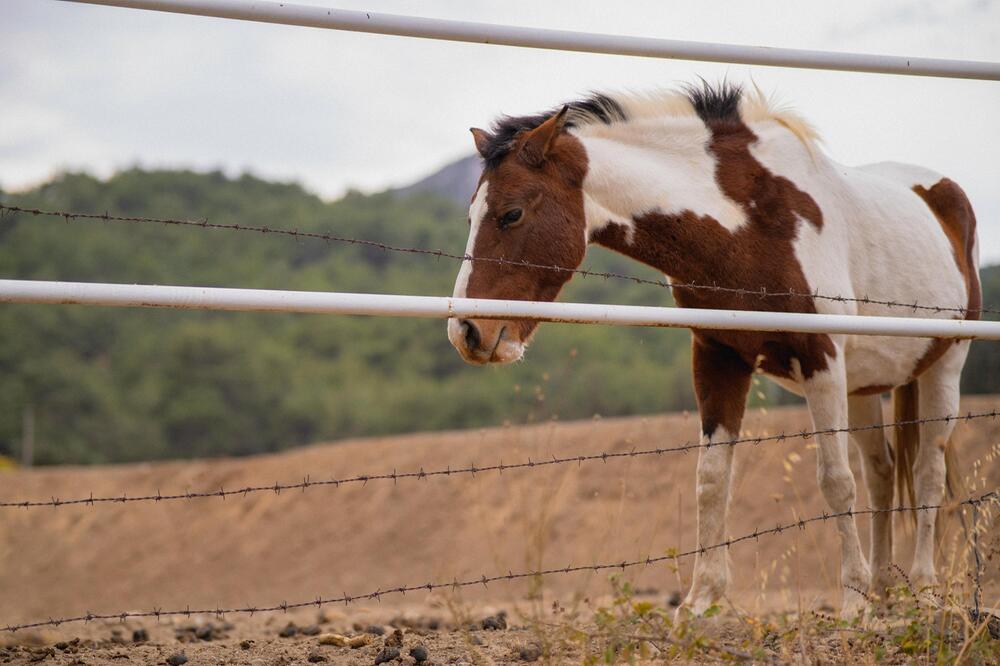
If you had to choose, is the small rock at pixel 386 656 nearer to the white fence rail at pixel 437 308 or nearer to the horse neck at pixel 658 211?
the white fence rail at pixel 437 308

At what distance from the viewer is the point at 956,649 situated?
3.04 meters

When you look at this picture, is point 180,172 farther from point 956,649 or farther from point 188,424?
point 956,649

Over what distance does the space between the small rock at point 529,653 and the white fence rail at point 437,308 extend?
4.01ft

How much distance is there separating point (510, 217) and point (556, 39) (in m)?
0.75

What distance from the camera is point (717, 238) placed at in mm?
4098

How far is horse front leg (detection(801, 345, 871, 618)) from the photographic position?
4.00 metres

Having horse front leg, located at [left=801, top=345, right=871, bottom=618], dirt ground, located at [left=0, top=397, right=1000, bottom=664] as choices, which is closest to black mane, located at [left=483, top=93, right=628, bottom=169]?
horse front leg, located at [left=801, top=345, right=871, bottom=618]

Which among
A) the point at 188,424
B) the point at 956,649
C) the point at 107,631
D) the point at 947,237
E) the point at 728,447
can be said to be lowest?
the point at 188,424

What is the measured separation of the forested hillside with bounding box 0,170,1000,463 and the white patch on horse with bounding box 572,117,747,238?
1939cm

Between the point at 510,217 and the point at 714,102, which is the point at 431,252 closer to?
the point at 510,217

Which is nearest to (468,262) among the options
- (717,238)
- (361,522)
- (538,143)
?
(538,143)

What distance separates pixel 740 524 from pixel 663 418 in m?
1.98

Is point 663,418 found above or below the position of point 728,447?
below

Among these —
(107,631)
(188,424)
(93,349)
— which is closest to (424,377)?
(188,424)
